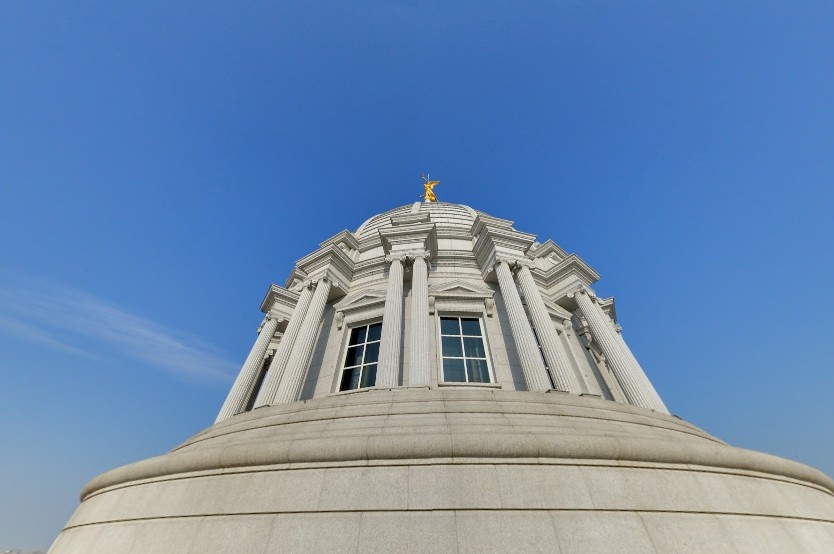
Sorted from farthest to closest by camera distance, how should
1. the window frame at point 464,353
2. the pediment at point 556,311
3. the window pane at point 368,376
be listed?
the pediment at point 556,311 < the window pane at point 368,376 < the window frame at point 464,353

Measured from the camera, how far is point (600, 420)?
31.1 ft

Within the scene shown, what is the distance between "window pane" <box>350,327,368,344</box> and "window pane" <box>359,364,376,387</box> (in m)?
1.71

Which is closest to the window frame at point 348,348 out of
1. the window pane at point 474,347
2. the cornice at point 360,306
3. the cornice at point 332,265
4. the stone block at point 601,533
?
the cornice at point 360,306

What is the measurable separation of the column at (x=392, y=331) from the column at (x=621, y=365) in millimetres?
9648

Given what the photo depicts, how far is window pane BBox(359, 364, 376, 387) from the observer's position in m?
14.9

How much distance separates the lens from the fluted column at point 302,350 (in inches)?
523

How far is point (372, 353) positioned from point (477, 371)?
4.88 metres

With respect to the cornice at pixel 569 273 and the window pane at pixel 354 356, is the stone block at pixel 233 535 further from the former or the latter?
the cornice at pixel 569 273

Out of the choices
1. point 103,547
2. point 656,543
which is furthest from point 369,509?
point 103,547

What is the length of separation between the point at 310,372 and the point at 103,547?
9.31m

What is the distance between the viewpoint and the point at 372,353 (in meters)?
16.0

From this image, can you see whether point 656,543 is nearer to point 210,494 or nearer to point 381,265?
point 210,494

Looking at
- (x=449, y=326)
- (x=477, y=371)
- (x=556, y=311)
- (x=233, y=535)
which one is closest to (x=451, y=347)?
(x=449, y=326)

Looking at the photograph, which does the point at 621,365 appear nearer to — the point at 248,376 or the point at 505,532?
the point at 505,532
